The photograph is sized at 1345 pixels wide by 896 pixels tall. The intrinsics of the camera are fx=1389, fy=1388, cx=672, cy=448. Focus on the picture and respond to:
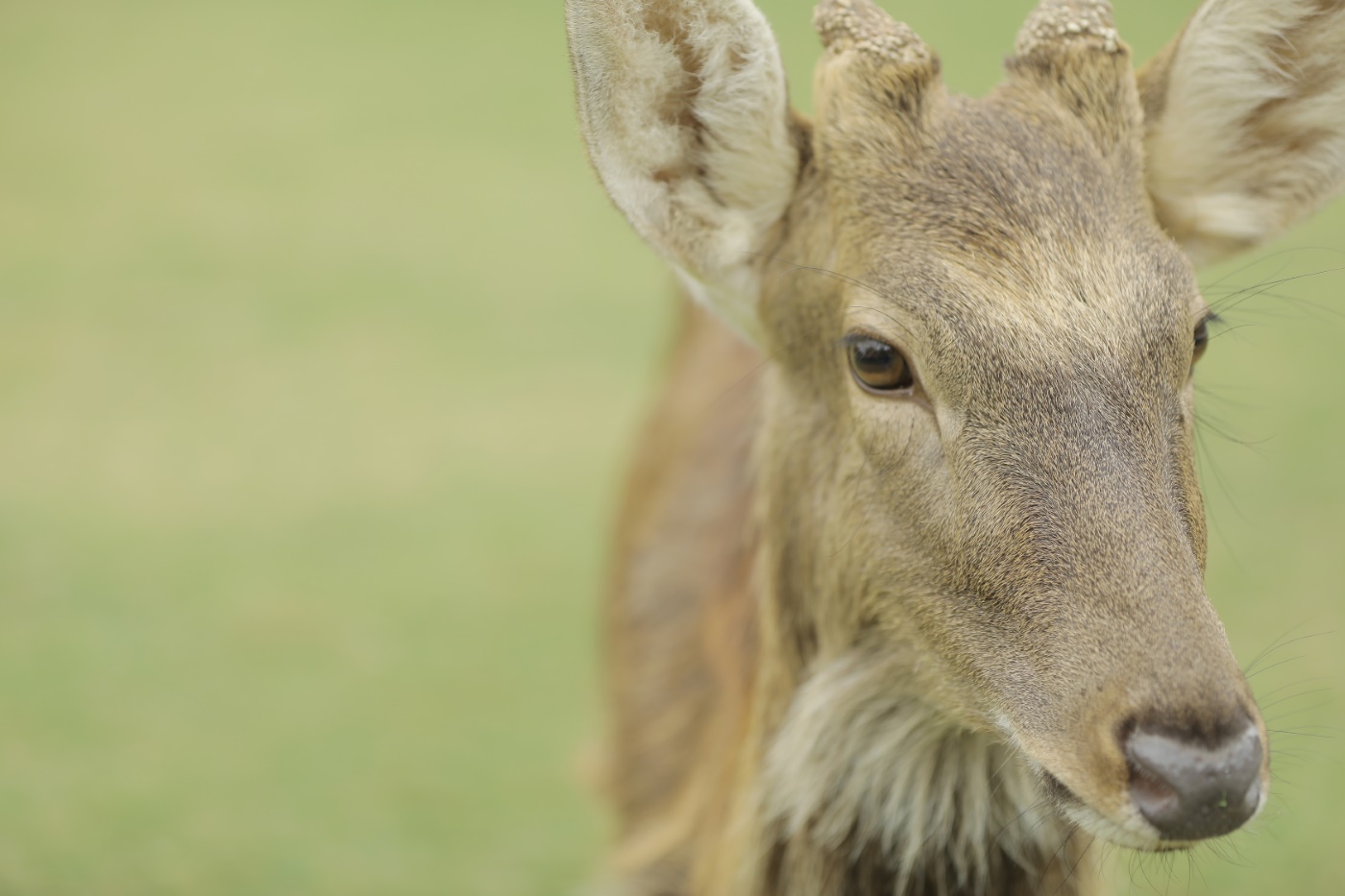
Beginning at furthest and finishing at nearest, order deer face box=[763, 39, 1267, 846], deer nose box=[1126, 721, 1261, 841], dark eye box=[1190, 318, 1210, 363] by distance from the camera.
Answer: dark eye box=[1190, 318, 1210, 363]
deer face box=[763, 39, 1267, 846]
deer nose box=[1126, 721, 1261, 841]

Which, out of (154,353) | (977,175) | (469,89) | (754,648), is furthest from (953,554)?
(469,89)

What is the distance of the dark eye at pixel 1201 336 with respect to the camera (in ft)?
8.93

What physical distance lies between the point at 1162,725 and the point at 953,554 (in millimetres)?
531

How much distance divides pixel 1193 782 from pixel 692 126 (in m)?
1.71

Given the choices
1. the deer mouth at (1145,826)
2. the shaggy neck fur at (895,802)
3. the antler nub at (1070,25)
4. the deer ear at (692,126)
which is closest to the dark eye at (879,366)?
the deer ear at (692,126)

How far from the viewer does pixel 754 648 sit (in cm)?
371

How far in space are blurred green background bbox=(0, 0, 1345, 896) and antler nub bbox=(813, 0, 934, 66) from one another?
3.36 feet

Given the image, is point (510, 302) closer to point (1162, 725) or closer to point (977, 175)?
point (977, 175)

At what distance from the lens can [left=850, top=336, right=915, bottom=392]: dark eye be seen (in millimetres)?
2736

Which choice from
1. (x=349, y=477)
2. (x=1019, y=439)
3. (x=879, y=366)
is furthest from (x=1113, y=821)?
(x=349, y=477)

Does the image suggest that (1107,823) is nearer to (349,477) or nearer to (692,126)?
(692,126)

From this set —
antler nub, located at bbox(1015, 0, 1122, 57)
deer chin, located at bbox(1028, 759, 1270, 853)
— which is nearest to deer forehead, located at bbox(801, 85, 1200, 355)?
antler nub, located at bbox(1015, 0, 1122, 57)

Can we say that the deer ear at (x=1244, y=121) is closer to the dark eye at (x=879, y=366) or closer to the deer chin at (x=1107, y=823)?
the dark eye at (x=879, y=366)

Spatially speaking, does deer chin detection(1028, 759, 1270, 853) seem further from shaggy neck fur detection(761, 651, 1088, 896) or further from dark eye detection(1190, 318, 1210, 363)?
dark eye detection(1190, 318, 1210, 363)
